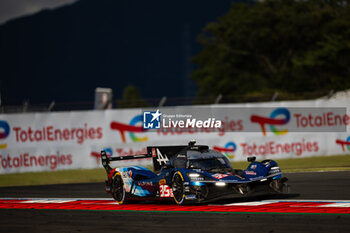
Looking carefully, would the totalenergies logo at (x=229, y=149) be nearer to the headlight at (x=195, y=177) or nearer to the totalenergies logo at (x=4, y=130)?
the totalenergies logo at (x=4, y=130)

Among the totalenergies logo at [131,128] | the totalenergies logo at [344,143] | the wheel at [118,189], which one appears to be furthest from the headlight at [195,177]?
the totalenergies logo at [344,143]

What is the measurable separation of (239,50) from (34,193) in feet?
161

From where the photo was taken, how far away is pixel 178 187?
1162 cm

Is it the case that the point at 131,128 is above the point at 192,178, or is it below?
above

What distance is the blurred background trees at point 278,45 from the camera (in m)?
54.5

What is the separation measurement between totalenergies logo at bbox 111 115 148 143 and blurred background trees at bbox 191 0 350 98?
3163 centimetres

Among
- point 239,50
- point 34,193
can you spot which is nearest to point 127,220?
point 34,193

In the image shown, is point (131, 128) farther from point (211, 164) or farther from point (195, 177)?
point (195, 177)

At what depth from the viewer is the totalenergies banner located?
925 inches

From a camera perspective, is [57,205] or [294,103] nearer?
[57,205]

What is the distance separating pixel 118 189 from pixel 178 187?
2130mm

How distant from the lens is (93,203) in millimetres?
13281

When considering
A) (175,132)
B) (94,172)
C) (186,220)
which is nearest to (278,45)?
(175,132)

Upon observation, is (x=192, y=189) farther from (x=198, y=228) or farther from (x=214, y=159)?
(x=198, y=228)
